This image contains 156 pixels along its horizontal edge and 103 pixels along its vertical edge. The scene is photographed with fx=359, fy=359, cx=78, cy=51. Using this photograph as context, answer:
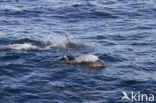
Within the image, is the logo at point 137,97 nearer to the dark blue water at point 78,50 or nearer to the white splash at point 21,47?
the dark blue water at point 78,50

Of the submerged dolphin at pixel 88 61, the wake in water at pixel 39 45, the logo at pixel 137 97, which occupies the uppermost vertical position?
the wake in water at pixel 39 45

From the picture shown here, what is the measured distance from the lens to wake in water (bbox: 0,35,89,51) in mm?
24000

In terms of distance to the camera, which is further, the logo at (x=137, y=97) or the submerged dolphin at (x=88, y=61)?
the submerged dolphin at (x=88, y=61)

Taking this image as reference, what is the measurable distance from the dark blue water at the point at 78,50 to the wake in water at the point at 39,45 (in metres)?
0.26

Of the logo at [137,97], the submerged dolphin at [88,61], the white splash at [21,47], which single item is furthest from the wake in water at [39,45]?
the logo at [137,97]

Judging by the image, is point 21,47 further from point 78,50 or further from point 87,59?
point 87,59

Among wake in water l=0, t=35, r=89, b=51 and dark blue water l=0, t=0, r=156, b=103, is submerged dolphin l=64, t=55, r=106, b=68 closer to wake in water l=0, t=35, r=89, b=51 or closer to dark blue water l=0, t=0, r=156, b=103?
dark blue water l=0, t=0, r=156, b=103

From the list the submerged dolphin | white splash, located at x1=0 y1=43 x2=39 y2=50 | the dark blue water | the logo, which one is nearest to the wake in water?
white splash, located at x1=0 y1=43 x2=39 y2=50

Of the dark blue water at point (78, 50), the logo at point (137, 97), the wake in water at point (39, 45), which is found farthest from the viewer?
the wake in water at point (39, 45)

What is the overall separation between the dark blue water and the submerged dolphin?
0.50 metres

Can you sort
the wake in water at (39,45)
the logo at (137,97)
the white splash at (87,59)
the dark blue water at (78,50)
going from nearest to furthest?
1. the logo at (137,97)
2. the dark blue water at (78,50)
3. the white splash at (87,59)
4. the wake in water at (39,45)

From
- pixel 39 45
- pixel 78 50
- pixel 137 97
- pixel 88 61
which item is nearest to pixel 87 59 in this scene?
pixel 88 61

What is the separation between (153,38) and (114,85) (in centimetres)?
934

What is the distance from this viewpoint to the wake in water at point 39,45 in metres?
24.0
